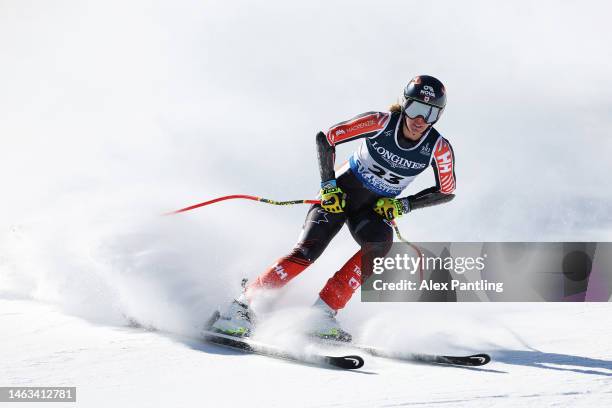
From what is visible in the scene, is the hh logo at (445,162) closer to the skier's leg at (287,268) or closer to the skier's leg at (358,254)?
the skier's leg at (358,254)

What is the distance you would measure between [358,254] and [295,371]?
1.45m

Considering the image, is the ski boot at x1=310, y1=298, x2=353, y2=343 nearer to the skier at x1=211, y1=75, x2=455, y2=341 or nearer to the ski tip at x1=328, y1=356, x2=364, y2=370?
the skier at x1=211, y1=75, x2=455, y2=341

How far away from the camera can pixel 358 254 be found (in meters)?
5.13

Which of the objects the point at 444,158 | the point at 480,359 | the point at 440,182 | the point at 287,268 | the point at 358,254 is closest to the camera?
the point at 480,359

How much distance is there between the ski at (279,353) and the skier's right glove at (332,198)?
1375mm

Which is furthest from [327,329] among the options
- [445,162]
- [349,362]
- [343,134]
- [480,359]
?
[445,162]

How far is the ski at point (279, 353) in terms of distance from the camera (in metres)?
4.05

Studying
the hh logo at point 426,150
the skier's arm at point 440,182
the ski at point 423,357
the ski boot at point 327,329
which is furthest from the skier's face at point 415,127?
the ski at point 423,357

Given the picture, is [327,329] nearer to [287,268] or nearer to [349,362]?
[287,268]

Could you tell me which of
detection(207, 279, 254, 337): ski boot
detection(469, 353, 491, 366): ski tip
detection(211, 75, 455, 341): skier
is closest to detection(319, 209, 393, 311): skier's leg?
detection(211, 75, 455, 341): skier

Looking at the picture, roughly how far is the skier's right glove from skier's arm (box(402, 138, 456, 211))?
0.65 m

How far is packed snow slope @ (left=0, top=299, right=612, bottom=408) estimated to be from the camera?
327 cm

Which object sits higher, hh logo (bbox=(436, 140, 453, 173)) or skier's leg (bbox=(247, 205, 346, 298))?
hh logo (bbox=(436, 140, 453, 173))

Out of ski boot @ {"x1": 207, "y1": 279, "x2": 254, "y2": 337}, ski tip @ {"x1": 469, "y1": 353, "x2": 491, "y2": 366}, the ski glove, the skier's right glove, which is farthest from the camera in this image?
the ski glove
